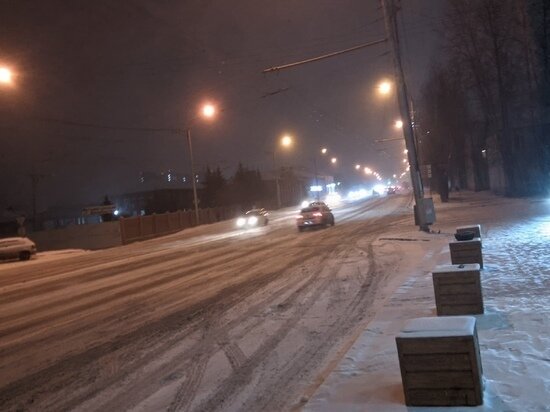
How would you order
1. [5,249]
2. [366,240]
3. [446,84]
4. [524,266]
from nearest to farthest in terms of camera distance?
[524,266]
[366,240]
[5,249]
[446,84]

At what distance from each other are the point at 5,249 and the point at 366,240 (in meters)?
28.1

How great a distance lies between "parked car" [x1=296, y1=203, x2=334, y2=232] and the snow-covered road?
16.1 metres

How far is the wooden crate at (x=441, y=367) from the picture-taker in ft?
15.5

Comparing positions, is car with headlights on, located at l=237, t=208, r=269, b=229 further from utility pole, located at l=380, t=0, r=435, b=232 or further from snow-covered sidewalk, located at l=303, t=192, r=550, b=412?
snow-covered sidewalk, located at l=303, t=192, r=550, b=412

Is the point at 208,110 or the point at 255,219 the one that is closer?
the point at 208,110

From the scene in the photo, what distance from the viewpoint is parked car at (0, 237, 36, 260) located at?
130ft

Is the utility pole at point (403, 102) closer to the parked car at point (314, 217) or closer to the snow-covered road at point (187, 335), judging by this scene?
the snow-covered road at point (187, 335)

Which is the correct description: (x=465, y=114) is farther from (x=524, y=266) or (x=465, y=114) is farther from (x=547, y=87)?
(x=524, y=266)

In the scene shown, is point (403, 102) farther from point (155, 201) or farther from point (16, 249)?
point (155, 201)

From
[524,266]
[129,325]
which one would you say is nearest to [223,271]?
[129,325]

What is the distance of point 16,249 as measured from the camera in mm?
39875

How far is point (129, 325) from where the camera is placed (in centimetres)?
991

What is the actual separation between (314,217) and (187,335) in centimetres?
2496

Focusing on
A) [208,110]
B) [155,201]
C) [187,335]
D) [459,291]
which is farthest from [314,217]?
[155,201]
